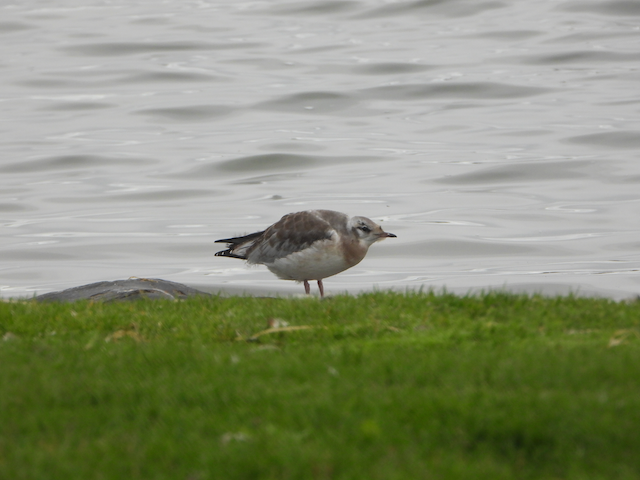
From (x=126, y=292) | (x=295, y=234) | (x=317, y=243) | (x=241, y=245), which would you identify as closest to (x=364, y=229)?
(x=317, y=243)

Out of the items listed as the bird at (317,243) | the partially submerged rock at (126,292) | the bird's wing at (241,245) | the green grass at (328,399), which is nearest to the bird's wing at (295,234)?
the bird at (317,243)

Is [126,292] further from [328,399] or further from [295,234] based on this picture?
[328,399]

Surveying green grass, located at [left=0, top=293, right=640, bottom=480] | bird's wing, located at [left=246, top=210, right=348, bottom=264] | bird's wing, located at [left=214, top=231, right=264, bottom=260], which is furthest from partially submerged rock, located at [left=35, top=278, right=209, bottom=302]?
green grass, located at [left=0, top=293, right=640, bottom=480]

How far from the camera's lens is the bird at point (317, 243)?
12.3 m

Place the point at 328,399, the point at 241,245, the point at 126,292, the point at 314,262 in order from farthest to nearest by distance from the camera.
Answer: the point at 241,245 < the point at 314,262 < the point at 126,292 < the point at 328,399

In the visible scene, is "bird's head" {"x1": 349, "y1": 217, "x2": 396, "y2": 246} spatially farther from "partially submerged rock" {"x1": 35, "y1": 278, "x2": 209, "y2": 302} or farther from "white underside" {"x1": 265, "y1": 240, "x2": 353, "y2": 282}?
"partially submerged rock" {"x1": 35, "y1": 278, "x2": 209, "y2": 302}

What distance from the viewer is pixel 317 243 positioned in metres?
12.2

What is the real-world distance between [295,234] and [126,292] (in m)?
2.55

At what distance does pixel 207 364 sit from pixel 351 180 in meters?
23.5

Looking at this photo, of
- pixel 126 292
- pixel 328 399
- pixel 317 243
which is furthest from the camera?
pixel 317 243

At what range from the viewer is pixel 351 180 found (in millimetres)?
30344

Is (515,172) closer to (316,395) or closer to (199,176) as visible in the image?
(199,176)

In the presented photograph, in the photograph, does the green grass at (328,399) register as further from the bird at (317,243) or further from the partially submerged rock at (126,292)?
the bird at (317,243)

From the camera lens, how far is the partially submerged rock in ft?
37.2
